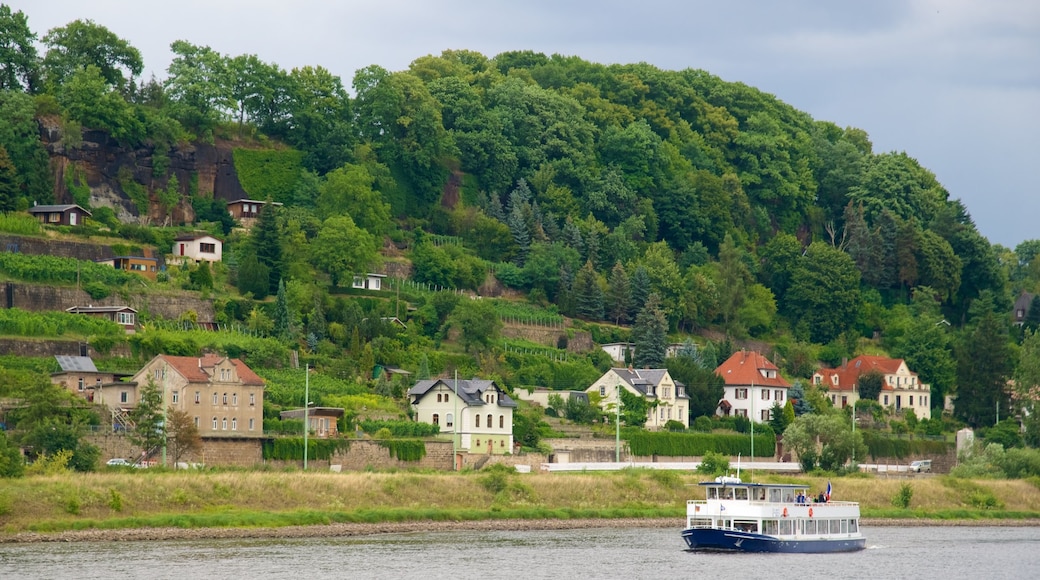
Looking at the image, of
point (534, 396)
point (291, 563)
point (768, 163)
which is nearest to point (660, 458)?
point (534, 396)

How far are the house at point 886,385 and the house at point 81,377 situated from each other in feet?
186

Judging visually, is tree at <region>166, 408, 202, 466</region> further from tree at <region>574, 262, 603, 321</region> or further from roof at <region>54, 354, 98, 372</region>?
tree at <region>574, 262, 603, 321</region>

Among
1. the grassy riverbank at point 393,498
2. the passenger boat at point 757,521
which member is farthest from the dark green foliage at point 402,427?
the passenger boat at point 757,521

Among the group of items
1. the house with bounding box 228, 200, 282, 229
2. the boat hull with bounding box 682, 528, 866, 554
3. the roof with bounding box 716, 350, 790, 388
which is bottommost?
the boat hull with bounding box 682, 528, 866, 554

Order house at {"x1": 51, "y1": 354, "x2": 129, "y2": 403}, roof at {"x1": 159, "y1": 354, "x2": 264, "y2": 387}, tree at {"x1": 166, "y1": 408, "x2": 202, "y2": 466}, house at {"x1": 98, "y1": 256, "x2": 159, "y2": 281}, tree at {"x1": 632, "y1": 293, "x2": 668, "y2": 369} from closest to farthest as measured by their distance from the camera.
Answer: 1. tree at {"x1": 166, "y1": 408, "x2": 202, "y2": 466}
2. roof at {"x1": 159, "y1": 354, "x2": 264, "y2": 387}
3. house at {"x1": 51, "y1": 354, "x2": 129, "y2": 403}
4. house at {"x1": 98, "y1": 256, "x2": 159, "y2": 281}
5. tree at {"x1": 632, "y1": 293, "x2": 668, "y2": 369}

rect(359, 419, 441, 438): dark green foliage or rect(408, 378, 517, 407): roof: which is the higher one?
rect(408, 378, 517, 407): roof

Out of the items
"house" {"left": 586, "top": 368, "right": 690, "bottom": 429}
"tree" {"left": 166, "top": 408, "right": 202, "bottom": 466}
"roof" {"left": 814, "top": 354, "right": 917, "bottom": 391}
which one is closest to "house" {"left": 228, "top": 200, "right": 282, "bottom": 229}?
"house" {"left": 586, "top": 368, "right": 690, "bottom": 429}

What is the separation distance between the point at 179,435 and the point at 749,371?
4841cm

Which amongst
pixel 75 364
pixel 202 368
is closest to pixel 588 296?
pixel 202 368

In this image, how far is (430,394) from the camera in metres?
97.4

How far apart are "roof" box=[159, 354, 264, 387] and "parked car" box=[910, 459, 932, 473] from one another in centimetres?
4470

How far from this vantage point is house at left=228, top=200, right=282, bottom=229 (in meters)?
119

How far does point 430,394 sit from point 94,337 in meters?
19.0

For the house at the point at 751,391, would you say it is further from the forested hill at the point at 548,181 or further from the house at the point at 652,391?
the forested hill at the point at 548,181
